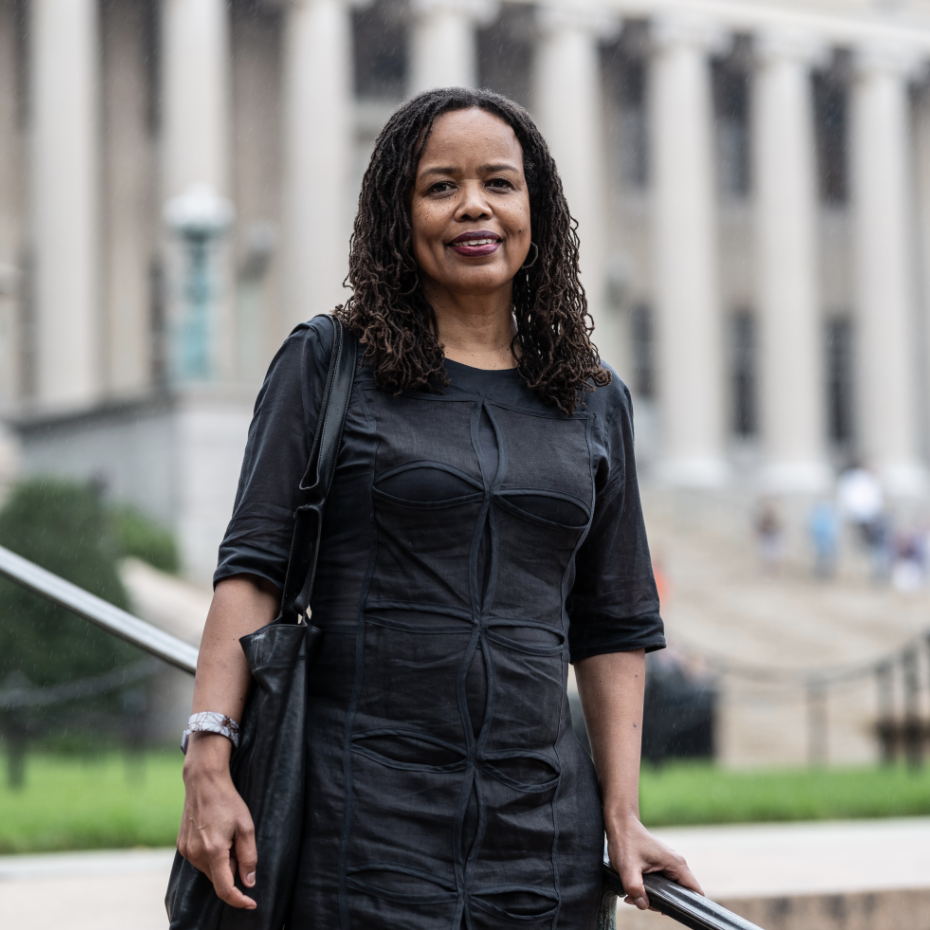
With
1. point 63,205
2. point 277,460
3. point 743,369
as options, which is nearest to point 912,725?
point 277,460

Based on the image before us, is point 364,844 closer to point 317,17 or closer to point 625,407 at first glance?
point 625,407

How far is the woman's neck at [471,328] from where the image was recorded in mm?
2393

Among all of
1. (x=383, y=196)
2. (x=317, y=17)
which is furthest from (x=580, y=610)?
(x=317, y=17)

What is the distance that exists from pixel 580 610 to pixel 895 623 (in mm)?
20437

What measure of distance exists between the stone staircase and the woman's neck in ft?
32.1

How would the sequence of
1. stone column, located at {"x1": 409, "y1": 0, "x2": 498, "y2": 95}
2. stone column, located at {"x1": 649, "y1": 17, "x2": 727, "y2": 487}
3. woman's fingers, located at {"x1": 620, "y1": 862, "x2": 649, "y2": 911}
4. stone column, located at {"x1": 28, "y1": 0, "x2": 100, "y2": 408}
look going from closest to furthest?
woman's fingers, located at {"x1": 620, "y1": 862, "x2": 649, "y2": 911}
stone column, located at {"x1": 28, "y1": 0, "x2": 100, "y2": 408}
stone column, located at {"x1": 409, "y1": 0, "x2": 498, "y2": 95}
stone column, located at {"x1": 649, "y1": 17, "x2": 727, "y2": 487}

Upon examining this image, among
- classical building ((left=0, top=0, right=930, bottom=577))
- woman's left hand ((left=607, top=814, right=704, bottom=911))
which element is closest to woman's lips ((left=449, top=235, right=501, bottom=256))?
woman's left hand ((left=607, top=814, right=704, bottom=911))

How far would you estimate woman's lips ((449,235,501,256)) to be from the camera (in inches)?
92.6

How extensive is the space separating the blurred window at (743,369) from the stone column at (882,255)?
323cm

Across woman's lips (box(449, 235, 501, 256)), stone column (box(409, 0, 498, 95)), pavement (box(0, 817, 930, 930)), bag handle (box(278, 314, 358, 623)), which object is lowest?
pavement (box(0, 817, 930, 930))

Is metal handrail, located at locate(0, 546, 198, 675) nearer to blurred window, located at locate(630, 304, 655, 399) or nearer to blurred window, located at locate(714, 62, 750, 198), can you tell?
blurred window, located at locate(630, 304, 655, 399)

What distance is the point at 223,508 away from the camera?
19562mm

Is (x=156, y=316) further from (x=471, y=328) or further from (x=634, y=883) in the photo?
(x=634, y=883)

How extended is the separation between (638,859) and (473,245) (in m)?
1.02
